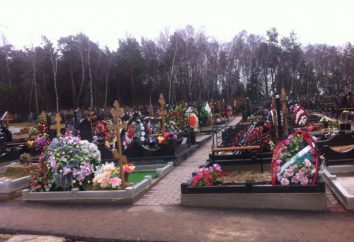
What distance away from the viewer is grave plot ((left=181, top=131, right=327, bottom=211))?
22.7 ft

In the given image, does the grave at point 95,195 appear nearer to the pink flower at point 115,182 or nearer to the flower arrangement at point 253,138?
the pink flower at point 115,182

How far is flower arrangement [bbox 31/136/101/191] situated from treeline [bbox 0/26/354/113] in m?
32.2

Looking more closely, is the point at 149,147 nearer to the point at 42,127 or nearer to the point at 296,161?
the point at 296,161

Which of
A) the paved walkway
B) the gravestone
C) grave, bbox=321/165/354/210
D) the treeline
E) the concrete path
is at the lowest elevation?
the concrete path

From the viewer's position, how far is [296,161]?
7293mm

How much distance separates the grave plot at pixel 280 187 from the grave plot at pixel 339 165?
615 mm

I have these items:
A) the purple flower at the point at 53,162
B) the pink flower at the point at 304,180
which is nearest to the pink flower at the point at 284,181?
the pink flower at the point at 304,180

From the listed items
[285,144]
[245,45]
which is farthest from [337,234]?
[245,45]

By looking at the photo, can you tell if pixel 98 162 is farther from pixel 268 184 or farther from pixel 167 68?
pixel 167 68

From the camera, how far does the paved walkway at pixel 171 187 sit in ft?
26.9

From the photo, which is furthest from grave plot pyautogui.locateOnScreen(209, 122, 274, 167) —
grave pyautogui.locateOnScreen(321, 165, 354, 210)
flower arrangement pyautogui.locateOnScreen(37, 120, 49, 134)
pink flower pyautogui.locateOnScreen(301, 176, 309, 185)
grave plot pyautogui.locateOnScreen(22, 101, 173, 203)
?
flower arrangement pyautogui.locateOnScreen(37, 120, 49, 134)

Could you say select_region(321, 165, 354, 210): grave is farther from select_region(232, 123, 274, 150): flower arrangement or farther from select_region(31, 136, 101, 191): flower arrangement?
select_region(31, 136, 101, 191): flower arrangement

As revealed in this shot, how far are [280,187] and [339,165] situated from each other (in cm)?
306

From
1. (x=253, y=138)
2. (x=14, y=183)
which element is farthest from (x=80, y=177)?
(x=253, y=138)
